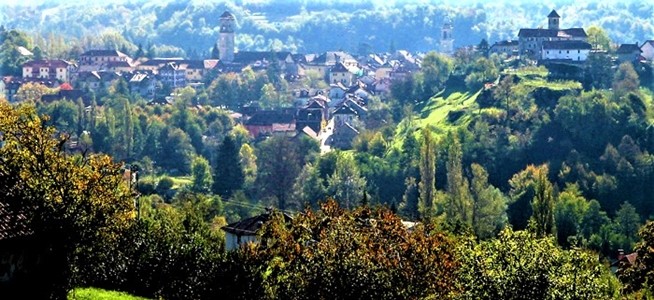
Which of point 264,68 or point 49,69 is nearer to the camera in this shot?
Answer: point 49,69

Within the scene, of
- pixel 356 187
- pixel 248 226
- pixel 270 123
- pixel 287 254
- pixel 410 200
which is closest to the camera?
pixel 287 254

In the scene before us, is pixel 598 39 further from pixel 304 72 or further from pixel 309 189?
pixel 304 72

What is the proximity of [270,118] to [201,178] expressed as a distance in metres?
23.4

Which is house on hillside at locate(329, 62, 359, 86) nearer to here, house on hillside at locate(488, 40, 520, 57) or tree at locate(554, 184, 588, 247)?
house on hillside at locate(488, 40, 520, 57)

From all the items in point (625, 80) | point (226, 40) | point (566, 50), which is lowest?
point (226, 40)

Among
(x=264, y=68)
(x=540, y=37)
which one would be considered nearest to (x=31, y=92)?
(x=264, y=68)

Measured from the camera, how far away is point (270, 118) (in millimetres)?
88250

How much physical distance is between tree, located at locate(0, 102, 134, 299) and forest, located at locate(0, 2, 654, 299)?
3cm

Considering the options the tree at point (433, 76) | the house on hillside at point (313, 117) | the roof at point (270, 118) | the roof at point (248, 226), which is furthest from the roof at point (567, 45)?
the roof at point (248, 226)

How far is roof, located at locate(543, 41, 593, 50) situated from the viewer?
78.5 meters

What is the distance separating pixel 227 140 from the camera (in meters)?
66.0

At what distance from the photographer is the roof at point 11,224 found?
17.8 metres

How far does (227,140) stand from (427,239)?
153 ft

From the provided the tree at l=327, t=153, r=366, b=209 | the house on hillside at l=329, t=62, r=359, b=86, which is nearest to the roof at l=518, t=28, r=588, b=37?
the tree at l=327, t=153, r=366, b=209
